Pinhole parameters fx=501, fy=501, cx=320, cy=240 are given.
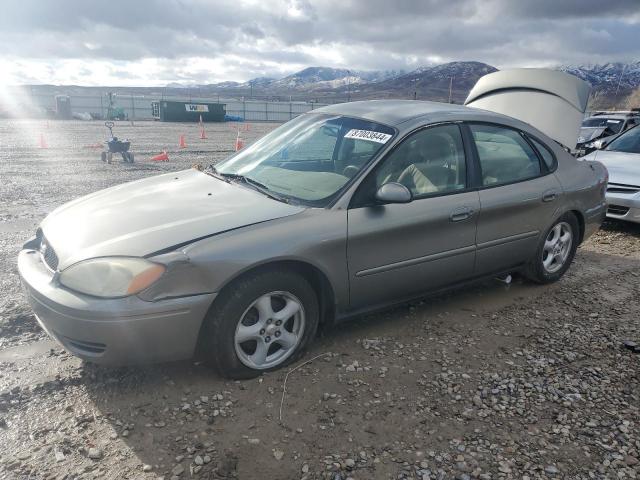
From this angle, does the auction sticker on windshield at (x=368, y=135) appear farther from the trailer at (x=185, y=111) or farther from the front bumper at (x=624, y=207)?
the trailer at (x=185, y=111)

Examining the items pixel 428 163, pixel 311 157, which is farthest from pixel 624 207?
pixel 311 157

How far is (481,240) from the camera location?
3918 mm

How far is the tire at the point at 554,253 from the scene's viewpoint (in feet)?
14.9

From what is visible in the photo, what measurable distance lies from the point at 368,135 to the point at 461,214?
0.90m

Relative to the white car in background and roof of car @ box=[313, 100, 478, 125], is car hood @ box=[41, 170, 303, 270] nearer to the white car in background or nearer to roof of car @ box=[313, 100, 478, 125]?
roof of car @ box=[313, 100, 478, 125]

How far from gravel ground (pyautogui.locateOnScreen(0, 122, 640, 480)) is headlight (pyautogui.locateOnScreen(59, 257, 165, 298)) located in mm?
657

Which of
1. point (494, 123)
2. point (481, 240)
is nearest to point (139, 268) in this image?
point (481, 240)

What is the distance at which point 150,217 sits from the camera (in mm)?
3064

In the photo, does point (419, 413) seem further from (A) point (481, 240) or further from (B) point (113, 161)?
(B) point (113, 161)

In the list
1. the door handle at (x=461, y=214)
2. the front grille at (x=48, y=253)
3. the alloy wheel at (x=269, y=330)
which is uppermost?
the door handle at (x=461, y=214)

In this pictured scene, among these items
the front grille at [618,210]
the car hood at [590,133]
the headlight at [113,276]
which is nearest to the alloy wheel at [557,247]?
the front grille at [618,210]

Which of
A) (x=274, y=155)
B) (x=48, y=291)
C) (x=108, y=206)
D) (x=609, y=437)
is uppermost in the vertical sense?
(x=274, y=155)

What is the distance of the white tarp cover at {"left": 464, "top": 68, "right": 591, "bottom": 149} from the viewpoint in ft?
21.6

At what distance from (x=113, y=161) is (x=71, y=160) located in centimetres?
107
